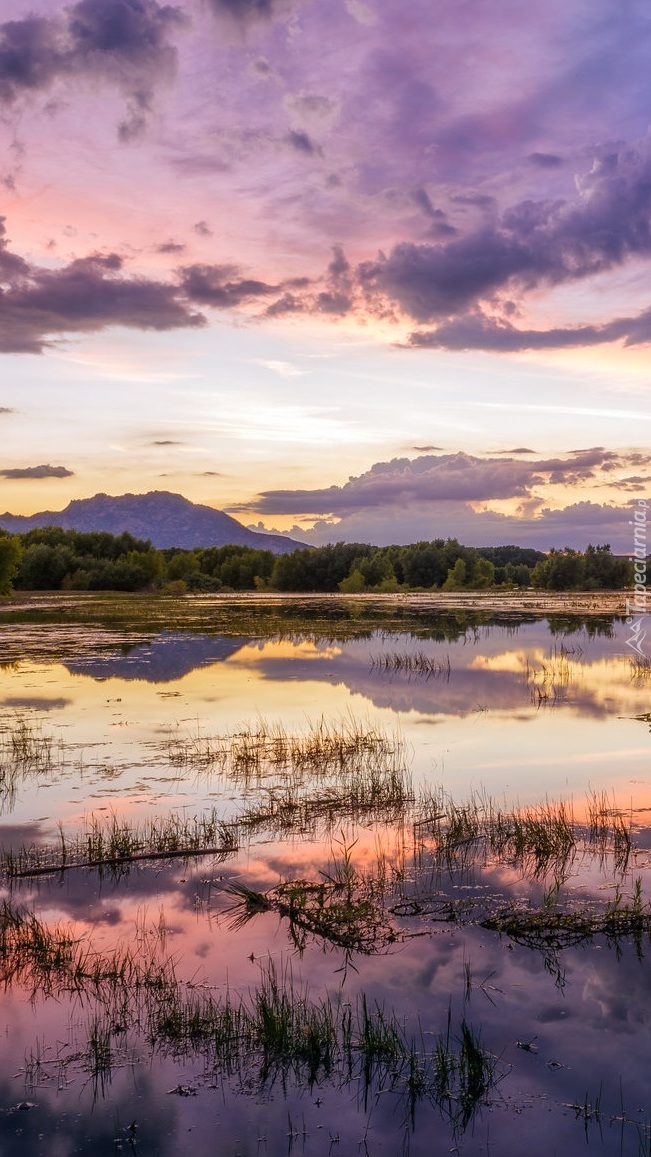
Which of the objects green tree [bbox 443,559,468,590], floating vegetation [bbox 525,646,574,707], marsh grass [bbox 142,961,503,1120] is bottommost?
marsh grass [bbox 142,961,503,1120]

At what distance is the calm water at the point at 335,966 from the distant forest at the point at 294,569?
106 meters

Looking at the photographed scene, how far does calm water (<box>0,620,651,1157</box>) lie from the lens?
6621 millimetres

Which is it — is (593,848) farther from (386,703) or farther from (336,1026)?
(386,703)

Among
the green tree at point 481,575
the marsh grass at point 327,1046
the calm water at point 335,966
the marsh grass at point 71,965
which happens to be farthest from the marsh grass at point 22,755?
the green tree at point 481,575

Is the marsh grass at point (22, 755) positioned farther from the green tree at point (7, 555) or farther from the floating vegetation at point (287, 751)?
the green tree at point (7, 555)

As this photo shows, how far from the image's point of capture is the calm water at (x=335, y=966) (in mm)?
6621

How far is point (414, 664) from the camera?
37.3 m

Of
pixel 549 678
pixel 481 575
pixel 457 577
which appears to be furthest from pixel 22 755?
pixel 481 575

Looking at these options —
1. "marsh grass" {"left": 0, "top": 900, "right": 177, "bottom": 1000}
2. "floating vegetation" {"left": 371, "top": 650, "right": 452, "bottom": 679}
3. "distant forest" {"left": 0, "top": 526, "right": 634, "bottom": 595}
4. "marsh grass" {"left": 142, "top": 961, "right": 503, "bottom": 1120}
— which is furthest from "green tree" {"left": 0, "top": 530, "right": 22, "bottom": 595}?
"marsh grass" {"left": 142, "top": 961, "right": 503, "bottom": 1120}

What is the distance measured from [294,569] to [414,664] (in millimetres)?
126628

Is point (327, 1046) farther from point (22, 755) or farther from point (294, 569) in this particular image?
point (294, 569)

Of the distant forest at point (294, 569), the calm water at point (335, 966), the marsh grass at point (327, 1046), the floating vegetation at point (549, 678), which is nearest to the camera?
the calm water at point (335, 966)

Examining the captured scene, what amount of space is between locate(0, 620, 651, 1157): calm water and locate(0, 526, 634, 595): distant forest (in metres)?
106

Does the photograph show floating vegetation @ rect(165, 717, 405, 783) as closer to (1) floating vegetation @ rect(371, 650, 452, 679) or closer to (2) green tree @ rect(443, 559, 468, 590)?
(1) floating vegetation @ rect(371, 650, 452, 679)
